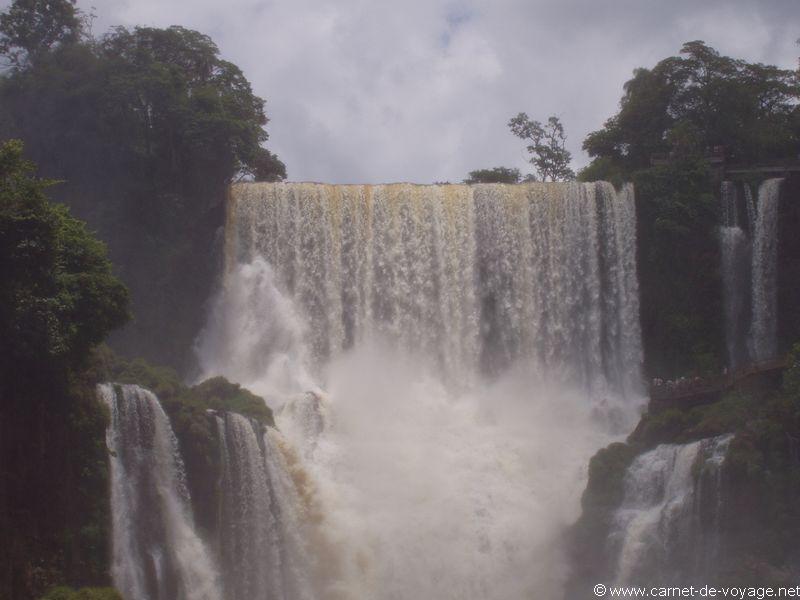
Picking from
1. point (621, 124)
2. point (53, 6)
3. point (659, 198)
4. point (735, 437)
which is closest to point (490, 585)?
point (735, 437)

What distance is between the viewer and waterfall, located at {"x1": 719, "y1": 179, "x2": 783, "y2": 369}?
35375 mm

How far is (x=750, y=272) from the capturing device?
36.1 meters

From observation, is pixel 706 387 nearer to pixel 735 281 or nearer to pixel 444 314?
pixel 735 281

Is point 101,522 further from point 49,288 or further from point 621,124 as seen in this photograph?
point 621,124

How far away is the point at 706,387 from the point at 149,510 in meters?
15.9

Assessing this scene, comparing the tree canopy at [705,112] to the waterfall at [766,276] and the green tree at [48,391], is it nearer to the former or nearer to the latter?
the waterfall at [766,276]

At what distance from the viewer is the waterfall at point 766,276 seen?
35219 millimetres

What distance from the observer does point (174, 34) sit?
42.6m

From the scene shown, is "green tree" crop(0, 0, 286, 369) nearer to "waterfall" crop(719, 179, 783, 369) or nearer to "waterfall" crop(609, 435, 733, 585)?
"waterfall" crop(609, 435, 733, 585)

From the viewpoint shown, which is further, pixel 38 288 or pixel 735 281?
pixel 735 281

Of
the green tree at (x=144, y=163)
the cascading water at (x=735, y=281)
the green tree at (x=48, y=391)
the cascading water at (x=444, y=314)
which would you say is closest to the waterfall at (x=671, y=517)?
the cascading water at (x=444, y=314)

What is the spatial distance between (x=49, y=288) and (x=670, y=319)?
21.8 metres

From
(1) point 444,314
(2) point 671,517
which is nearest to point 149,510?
(2) point 671,517

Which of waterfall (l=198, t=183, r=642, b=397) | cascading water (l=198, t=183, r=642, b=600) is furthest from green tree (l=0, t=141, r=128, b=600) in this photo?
waterfall (l=198, t=183, r=642, b=397)
